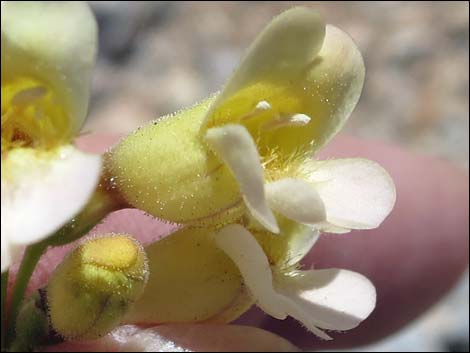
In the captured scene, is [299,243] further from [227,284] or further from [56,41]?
[56,41]

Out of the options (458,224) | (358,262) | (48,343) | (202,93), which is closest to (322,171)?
(48,343)

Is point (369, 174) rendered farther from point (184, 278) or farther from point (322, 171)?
point (184, 278)

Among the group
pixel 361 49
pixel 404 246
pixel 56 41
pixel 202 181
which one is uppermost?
pixel 56 41

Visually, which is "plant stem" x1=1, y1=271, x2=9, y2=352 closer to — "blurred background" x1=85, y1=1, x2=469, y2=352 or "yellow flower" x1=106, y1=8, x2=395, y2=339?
"yellow flower" x1=106, y1=8, x2=395, y2=339

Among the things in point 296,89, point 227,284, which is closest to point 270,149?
point 296,89

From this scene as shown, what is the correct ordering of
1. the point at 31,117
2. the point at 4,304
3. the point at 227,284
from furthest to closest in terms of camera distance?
the point at 227,284, the point at 4,304, the point at 31,117

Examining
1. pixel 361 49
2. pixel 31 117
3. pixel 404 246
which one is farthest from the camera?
pixel 361 49

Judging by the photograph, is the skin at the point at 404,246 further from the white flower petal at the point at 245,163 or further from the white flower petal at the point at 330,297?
the white flower petal at the point at 245,163
